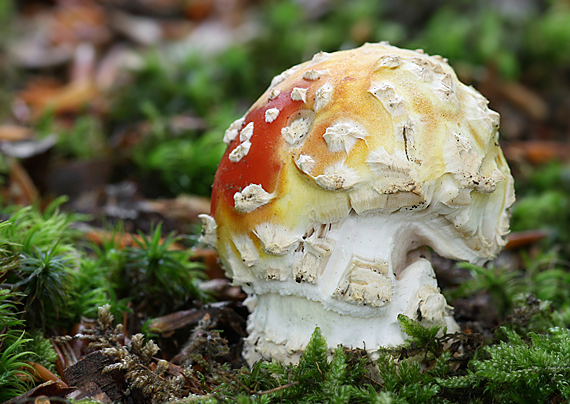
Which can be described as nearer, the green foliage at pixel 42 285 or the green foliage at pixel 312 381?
the green foliage at pixel 312 381

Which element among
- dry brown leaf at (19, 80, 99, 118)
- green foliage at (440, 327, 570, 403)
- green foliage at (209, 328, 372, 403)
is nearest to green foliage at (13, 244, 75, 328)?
green foliage at (209, 328, 372, 403)

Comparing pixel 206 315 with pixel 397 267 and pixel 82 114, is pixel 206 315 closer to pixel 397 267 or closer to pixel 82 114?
pixel 397 267

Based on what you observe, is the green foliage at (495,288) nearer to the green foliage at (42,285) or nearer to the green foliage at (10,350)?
the green foliage at (42,285)

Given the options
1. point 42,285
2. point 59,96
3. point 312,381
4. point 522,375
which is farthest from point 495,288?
point 59,96

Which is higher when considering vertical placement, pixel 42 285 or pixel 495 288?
pixel 42 285

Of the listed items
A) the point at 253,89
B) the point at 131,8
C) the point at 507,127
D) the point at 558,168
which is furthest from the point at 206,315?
the point at 131,8

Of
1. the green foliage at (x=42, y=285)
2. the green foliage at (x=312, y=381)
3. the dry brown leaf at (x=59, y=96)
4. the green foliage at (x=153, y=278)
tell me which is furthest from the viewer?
the dry brown leaf at (x=59, y=96)

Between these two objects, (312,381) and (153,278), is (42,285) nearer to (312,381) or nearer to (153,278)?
(153,278)

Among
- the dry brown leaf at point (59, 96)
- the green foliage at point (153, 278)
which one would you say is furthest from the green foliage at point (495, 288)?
the dry brown leaf at point (59, 96)
